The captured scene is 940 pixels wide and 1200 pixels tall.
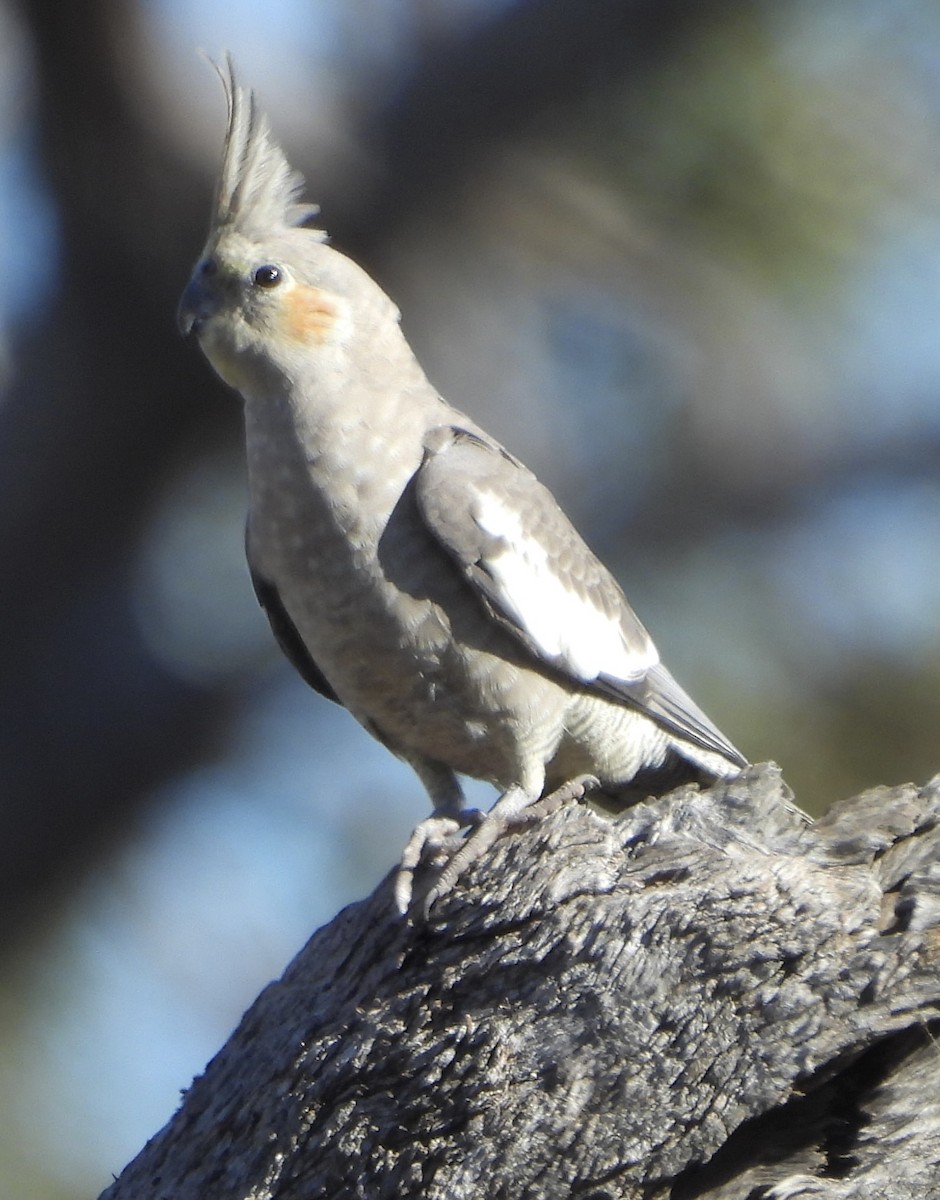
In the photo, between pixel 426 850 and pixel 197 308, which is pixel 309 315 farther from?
pixel 426 850

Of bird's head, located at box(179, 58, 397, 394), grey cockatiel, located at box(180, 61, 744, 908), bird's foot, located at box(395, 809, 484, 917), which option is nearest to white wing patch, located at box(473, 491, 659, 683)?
grey cockatiel, located at box(180, 61, 744, 908)

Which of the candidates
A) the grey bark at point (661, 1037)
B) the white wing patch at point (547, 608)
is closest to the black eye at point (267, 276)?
the white wing patch at point (547, 608)

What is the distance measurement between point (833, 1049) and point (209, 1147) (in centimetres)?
113

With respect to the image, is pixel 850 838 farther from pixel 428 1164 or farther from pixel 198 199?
pixel 198 199

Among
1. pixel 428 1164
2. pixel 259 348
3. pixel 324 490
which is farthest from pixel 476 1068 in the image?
pixel 259 348

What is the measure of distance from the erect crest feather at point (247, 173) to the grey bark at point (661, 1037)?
216cm

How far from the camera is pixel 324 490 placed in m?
3.43

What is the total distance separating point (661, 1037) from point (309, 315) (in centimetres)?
221

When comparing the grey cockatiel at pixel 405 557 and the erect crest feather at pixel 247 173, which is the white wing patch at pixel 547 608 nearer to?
the grey cockatiel at pixel 405 557

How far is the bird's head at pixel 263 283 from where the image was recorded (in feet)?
12.0

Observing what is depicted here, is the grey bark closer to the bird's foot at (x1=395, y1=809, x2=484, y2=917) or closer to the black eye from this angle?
the bird's foot at (x1=395, y1=809, x2=484, y2=917)

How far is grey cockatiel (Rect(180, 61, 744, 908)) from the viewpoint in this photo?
134 inches

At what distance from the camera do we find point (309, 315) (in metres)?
3.71

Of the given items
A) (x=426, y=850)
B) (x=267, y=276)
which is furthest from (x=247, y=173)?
(x=426, y=850)
